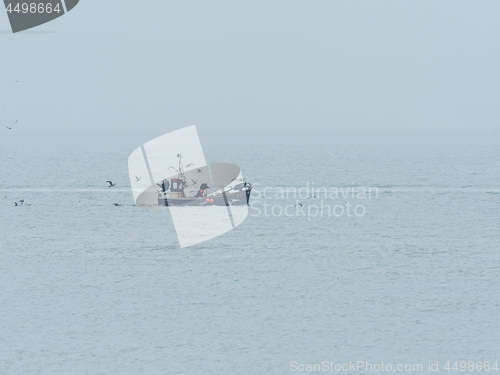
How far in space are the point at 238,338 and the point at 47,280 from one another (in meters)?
20.4

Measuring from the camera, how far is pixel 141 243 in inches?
2665

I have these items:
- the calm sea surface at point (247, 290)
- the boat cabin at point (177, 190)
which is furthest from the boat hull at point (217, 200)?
the calm sea surface at point (247, 290)

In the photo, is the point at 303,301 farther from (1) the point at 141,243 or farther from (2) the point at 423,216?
(2) the point at 423,216

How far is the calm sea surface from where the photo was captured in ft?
127

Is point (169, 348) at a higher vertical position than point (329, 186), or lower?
higher

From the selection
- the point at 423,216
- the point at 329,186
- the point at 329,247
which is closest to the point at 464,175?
the point at 329,186

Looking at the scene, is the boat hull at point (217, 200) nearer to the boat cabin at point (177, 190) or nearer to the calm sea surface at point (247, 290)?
the boat cabin at point (177, 190)

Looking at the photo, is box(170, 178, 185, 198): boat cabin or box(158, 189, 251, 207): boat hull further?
box(170, 178, 185, 198): boat cabin

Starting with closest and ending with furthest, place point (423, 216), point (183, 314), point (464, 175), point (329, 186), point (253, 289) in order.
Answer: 1. point (183, 314)
2. point (253, 289)
3. point (423, 216)
4. point (329, 186)
5. point (464, 175)

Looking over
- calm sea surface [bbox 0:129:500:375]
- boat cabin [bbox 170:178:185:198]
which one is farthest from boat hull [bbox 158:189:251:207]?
calm sea surface [bbox 0:129:500:375]

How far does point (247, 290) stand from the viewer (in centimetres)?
4997

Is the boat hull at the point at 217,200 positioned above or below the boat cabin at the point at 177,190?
below

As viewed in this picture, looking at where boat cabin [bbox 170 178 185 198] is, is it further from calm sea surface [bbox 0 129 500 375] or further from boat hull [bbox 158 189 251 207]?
calm sea surface [bbox 0 129 500 375]

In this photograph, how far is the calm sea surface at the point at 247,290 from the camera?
38.6 meters
